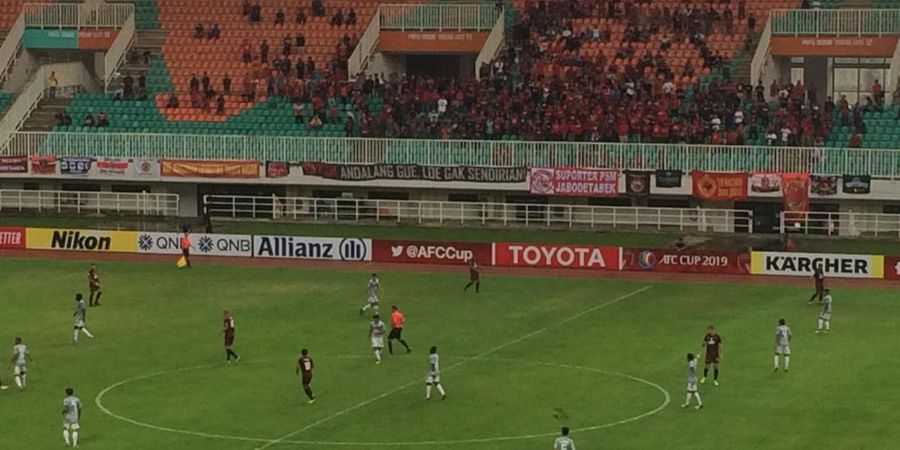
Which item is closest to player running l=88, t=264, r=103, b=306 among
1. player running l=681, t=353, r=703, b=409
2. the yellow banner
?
the yellow banner

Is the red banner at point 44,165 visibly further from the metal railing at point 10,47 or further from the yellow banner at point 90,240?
the metal railing at point 10,47

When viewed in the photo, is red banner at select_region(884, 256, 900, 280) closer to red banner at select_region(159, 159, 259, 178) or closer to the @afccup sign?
the @afccup sign

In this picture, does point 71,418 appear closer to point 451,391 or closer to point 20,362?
point 20,362

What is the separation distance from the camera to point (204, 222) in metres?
88.9

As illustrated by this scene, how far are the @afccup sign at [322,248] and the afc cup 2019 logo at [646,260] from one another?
10237 millimetres

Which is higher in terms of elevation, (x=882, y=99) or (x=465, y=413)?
(x=882, y=99)

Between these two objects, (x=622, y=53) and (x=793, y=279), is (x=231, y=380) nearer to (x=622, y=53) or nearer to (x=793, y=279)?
(x=793, y=279)

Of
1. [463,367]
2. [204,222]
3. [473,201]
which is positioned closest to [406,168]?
[473,201]

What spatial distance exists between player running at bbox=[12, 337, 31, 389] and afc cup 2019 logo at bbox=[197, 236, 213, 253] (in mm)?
26473

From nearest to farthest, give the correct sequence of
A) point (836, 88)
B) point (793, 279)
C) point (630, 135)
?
point (793, 279) → point (630, 135) → point (836, 88)

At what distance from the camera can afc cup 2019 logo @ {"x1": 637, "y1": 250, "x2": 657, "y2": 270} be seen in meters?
75.9

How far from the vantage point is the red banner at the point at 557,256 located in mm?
76375

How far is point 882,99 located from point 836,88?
721cm

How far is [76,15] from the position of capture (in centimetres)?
10131
